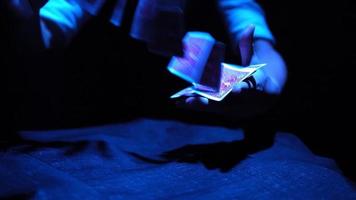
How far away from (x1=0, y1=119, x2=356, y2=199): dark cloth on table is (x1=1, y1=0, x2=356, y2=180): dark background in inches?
11.8

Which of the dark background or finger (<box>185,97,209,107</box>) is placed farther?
the dark background

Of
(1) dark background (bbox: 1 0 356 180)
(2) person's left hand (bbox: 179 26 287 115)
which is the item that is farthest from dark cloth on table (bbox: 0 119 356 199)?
(1) dark background (bbox: 1 0 356 180)

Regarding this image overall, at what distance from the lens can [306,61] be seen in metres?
1.87

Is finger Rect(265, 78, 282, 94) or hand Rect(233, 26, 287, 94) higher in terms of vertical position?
hand Rect(233, 26, 287, 94)

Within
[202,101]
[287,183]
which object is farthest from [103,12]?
[287,183]

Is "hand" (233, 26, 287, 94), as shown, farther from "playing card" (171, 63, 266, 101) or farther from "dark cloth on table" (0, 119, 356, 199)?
"dark cloth on table" (0, 119, 356, 199)

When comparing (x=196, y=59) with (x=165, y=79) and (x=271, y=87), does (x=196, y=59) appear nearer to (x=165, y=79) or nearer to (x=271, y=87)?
(x=271, y=87)

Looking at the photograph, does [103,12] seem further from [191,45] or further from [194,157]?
[194,157]

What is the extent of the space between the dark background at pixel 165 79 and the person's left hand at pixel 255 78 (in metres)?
0.20

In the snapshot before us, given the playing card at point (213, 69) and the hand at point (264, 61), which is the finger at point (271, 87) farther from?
the playing card at point (213, 69)

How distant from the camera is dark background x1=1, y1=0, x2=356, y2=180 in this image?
1736 mm

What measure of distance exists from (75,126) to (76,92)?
0.16m

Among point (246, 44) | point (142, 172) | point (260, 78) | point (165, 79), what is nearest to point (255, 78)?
point (260, 78)

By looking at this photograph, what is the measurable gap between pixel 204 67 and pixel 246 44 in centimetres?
19
